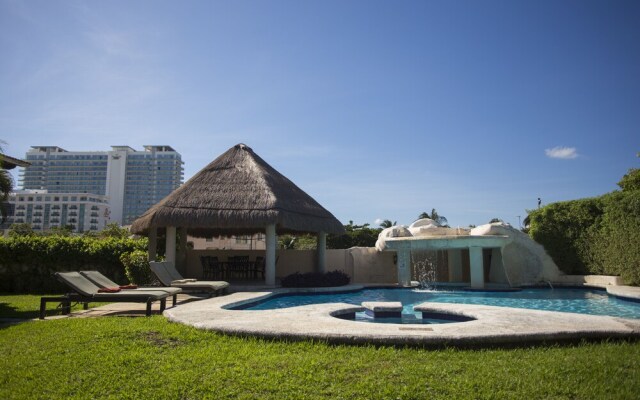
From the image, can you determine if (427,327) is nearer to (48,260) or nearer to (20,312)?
(20,312)

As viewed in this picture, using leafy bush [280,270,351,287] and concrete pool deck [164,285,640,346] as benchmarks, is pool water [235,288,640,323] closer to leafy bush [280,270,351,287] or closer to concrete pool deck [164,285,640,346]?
leafy bush [280,270,351,287]

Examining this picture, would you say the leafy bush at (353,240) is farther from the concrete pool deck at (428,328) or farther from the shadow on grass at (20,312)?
the concrete pool deck at (428,328)

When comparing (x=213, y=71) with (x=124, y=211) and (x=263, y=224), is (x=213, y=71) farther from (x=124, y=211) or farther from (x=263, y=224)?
(x=124, y=211)

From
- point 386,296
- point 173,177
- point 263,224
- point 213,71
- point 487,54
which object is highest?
point 173,177

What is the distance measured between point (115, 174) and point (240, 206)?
146047 mm

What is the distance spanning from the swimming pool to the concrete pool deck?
8.80ft

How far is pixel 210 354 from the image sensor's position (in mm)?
4754

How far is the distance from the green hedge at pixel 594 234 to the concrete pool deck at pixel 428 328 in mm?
9848

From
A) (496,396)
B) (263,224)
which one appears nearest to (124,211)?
(263,224)

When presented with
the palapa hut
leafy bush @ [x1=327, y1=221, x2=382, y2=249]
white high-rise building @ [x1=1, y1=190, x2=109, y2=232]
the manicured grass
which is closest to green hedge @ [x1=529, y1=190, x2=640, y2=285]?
the palapa hut

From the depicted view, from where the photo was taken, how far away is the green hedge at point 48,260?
14.8 metres

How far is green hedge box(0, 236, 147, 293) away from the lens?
14.8 m

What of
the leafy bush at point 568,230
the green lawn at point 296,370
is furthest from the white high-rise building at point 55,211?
the green lawn at point 296,370

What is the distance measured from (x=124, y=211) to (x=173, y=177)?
66.0 feet
